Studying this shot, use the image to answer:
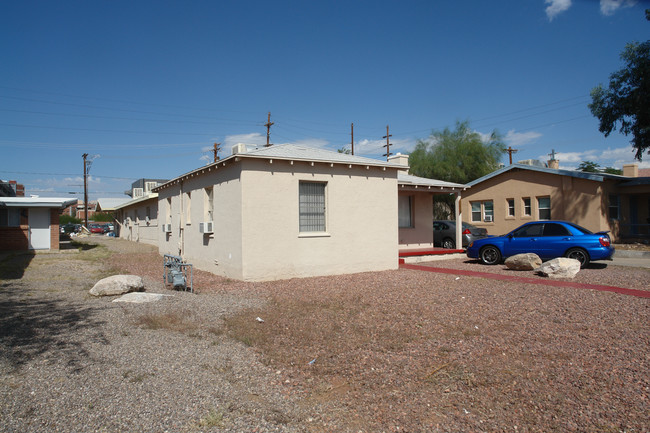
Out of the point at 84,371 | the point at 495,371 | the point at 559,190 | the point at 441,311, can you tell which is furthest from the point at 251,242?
the point at 559,190

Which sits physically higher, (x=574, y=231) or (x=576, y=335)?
(x=574, y=231)

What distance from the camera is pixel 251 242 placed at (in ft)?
37.7

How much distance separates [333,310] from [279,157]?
16.3 feet

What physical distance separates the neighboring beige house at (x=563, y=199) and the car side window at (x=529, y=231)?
6.99m

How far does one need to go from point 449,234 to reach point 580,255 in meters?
6.45

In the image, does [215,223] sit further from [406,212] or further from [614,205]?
[614,205]

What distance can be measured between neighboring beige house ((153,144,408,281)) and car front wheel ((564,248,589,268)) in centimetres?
549

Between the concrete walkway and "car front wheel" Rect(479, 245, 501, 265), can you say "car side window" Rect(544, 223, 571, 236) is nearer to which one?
"car front wheel" Rect(479, 245, 501, 265)

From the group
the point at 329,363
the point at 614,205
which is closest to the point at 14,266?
the point at 329,363

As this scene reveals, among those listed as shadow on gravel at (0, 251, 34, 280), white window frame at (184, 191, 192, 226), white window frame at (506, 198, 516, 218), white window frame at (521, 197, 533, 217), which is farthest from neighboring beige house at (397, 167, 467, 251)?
shadow on gravel at (0, 251, 34, 280)

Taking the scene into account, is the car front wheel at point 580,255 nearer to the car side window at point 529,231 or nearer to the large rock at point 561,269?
the car side window at point 529,231

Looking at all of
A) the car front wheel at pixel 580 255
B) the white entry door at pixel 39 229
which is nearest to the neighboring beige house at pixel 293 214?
the car front wheel at pixel 580 255

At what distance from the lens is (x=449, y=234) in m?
19.9

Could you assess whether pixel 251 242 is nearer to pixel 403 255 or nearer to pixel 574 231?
pixel 403 255
